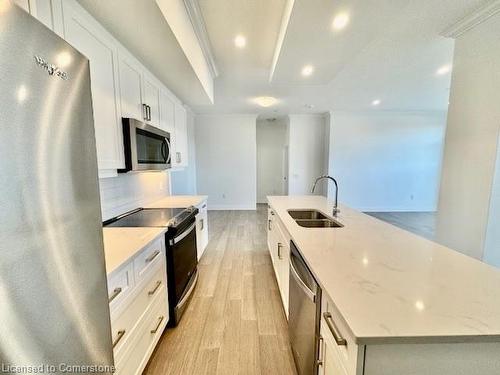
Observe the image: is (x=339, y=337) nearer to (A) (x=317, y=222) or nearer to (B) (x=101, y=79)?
(A) (x=317, y=222)

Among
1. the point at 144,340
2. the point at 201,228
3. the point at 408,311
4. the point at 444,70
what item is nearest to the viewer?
the point at 408,311

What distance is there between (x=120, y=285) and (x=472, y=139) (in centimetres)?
303

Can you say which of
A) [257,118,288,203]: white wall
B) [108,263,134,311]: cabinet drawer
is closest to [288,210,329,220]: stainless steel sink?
[108,263,134,311]: cabinet drawer

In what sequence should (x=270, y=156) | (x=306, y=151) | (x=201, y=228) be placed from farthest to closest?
(x=270, y=156) → (x=306, y=151) → (x=201, y=228)

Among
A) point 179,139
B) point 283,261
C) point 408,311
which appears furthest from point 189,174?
point 408,311

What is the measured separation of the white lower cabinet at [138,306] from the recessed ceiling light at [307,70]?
2.61 m

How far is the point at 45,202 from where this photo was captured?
0.58m

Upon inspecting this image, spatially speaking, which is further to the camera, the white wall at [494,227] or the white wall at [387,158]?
the white wall at [387,158]

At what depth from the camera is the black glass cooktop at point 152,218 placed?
1863 millimetres

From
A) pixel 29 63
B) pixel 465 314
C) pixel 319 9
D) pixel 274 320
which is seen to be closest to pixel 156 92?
pixel 319 9

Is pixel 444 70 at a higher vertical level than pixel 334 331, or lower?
higher

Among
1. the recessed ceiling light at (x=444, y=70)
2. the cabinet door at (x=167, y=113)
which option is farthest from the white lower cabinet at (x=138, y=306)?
the recessed ceiling light at (x=444, y=70)

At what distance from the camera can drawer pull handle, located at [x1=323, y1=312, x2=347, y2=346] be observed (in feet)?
2.56

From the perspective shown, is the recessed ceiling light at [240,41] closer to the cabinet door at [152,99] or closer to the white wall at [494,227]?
the cabinet door at [152,99]
